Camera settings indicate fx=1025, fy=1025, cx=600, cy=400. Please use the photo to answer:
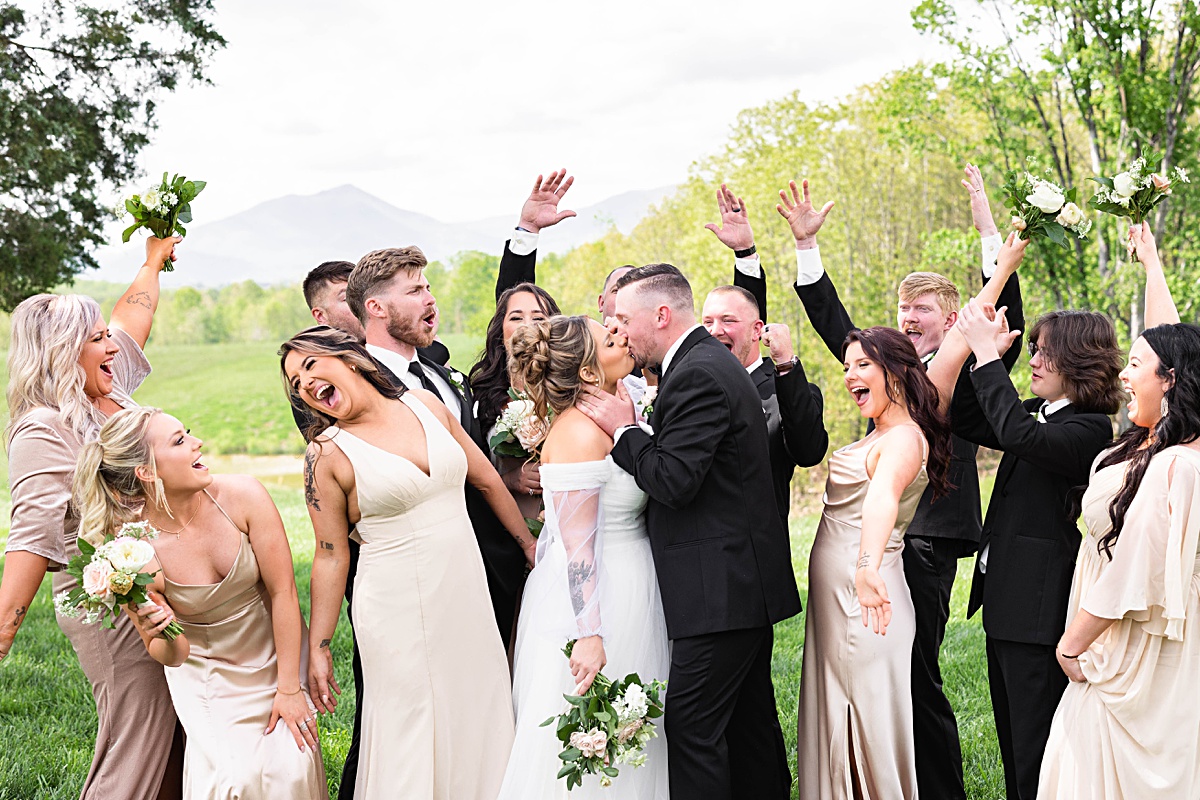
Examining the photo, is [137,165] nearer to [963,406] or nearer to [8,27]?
[8,27]

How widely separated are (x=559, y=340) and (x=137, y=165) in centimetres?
1003

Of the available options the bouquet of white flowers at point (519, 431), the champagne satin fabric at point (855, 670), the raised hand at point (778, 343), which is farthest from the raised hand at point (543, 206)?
the champagne satin fabric at point (855, 670)

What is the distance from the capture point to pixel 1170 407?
3.94 metres

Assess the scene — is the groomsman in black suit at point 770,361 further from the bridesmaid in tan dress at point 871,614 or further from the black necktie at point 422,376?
the black necktie at point 422,376

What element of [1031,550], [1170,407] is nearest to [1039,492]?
[1031,550]

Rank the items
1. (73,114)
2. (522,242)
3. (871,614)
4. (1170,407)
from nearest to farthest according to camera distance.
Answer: (1170,407) < (871,614) < (522,242) < (73,114)

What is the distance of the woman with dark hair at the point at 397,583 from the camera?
436 centimetres

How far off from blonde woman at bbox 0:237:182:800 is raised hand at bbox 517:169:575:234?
254cm

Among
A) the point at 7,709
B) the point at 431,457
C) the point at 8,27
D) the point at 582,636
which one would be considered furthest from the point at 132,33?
the point at 582,636

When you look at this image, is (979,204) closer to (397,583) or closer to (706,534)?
(706,534)

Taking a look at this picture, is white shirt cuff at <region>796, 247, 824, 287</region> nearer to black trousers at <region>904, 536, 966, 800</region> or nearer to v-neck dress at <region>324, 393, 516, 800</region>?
black trousers at <region>904, 536, 966, 800</region>

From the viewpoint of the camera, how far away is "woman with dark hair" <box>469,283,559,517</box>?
535cm

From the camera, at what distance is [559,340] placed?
175 inches

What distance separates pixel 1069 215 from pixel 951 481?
1.55m
